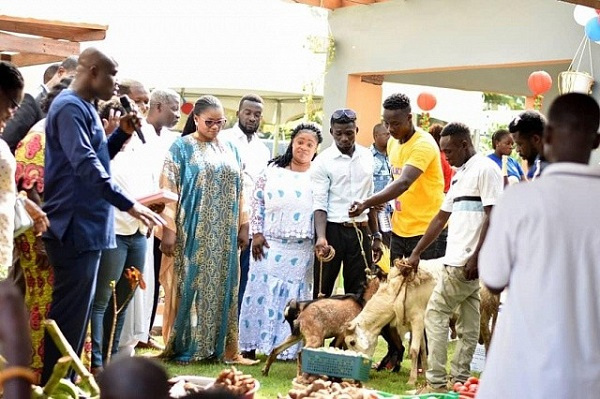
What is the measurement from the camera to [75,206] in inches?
218

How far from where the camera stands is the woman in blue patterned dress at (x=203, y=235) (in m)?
8.11

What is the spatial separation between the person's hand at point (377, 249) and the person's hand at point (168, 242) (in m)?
1.73

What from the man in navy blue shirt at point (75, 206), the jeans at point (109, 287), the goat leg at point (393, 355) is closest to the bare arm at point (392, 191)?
the goat leg at point (393, 355)

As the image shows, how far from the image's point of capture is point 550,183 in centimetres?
353

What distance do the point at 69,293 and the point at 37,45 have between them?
4363 millimetres

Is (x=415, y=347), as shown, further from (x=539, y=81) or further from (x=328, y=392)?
(x=539, y=81)

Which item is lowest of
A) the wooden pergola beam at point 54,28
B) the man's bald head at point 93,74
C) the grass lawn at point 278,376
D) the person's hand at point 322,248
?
the grass lawn at point 278,376

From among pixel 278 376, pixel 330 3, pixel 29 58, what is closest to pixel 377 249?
pixel 278 376

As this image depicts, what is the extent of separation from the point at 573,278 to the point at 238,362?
5.37 meters

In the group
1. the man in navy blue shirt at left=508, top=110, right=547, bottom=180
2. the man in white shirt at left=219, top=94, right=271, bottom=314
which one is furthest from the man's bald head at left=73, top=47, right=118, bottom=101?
the man in white shirt at left=219, top=94, right=271, bottom=314

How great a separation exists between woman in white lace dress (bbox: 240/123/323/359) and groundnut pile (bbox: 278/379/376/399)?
262 cm

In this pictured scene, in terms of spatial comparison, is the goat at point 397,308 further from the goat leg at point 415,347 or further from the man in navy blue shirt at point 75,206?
the man in navy blue shirt at point 75,206

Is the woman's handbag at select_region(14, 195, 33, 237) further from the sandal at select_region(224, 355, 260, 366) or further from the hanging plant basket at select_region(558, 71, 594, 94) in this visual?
the hanging plant basket at select_region(558, 71, 594, 94)

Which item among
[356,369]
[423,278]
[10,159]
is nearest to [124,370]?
[10,159]
